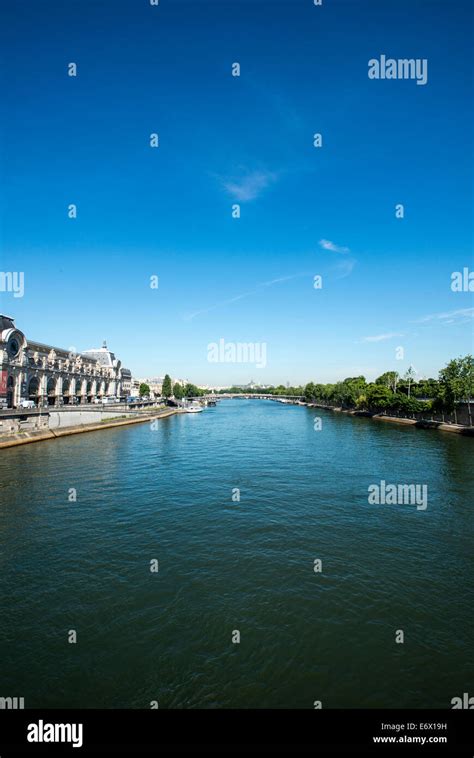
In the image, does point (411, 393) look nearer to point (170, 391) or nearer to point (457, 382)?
point (457, 382)

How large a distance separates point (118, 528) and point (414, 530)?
41.7 ft

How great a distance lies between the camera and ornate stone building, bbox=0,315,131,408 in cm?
5809

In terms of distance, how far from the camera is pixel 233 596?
10.5 metres

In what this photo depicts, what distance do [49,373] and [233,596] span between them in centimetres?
7285

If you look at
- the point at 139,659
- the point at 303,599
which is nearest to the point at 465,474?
the point at 303,599

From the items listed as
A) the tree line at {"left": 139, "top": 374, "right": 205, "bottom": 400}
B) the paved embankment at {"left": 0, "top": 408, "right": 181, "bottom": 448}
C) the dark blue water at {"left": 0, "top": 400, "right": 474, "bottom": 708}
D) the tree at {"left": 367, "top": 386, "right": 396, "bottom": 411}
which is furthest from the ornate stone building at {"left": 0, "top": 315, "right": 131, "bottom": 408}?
the tree at {"left": 367, "top": 386, "right": 396, "bottom": 411}

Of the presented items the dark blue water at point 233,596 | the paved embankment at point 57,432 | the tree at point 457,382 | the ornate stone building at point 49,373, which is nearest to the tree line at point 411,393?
the tree at point 457,382

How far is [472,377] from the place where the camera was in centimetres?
5459

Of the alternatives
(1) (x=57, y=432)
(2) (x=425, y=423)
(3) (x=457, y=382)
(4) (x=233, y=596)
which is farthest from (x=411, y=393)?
(4) (x=233, y=596)

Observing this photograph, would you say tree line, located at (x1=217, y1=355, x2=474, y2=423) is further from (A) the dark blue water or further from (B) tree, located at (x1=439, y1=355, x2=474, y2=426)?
(A) the dark blue water

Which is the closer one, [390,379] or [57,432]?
[57,432]

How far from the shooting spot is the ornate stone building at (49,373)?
58.1m
